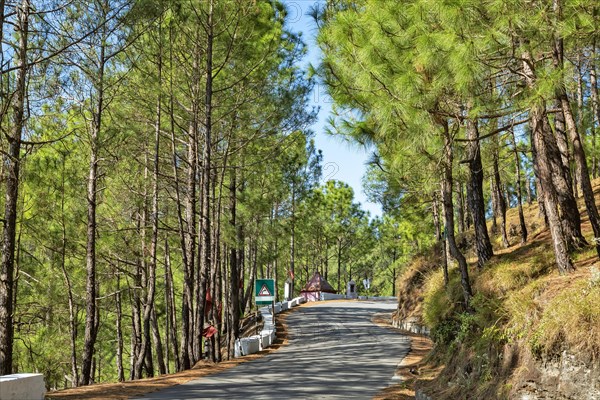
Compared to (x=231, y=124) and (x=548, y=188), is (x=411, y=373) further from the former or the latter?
(x=231, y=124)

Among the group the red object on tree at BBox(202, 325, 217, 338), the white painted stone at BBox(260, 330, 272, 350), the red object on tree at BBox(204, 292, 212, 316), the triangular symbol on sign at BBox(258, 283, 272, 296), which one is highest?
the triangular symbol on sign at BBox(258, 283, 272, 296)

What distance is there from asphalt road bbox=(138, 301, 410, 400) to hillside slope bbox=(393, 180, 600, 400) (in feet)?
5.82

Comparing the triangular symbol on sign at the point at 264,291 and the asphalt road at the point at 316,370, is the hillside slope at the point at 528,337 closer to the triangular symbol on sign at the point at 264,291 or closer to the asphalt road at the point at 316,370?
the asphalt road at the point at 316,370

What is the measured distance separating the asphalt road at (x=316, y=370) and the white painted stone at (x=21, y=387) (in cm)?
308

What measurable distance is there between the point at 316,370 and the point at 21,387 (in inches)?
324

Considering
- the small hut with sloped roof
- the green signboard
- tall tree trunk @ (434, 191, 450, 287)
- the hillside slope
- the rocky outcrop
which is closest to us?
the rocky outcrop

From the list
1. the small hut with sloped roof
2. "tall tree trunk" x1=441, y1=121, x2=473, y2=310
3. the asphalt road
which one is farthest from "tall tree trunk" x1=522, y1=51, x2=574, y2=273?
the small hut with sloped roof

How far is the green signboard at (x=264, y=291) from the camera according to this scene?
19250mm

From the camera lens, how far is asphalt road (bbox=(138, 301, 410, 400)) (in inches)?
431

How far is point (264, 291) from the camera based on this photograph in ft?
63.5

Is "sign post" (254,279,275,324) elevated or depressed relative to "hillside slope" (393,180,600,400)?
elevated

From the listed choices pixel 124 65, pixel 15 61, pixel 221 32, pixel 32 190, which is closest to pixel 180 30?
pixel 221 32

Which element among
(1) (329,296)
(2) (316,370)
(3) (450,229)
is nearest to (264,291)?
(2) (316,370)

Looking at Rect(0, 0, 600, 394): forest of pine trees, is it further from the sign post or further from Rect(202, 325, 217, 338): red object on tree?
the sign post
